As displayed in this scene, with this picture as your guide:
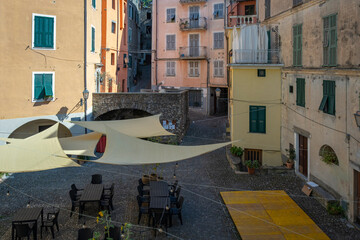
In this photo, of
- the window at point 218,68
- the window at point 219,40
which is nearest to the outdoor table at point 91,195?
the window at point 218,68

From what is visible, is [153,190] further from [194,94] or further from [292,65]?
[194,94]

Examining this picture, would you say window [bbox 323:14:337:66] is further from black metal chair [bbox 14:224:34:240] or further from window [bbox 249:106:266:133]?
black metal chair [bbox 14:224:34:240]

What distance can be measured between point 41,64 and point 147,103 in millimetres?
6298

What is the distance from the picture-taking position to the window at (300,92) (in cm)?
1343

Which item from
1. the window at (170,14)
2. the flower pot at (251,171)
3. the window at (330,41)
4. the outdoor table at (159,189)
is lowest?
the flower pot at (251,171)

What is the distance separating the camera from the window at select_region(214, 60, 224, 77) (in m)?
29.6

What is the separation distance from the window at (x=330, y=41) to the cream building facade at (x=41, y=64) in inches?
485

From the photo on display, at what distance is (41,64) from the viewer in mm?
16328

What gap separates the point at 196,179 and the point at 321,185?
5.02m

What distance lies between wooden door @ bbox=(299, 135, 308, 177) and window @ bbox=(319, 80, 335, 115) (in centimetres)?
251

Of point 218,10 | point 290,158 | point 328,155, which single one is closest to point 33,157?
point 328,155

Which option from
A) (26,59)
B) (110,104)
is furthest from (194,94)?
(26,59)

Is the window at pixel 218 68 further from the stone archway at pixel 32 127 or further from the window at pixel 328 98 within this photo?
the window at pixel 328 98

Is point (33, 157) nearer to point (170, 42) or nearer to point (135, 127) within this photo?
point (135, 127)
